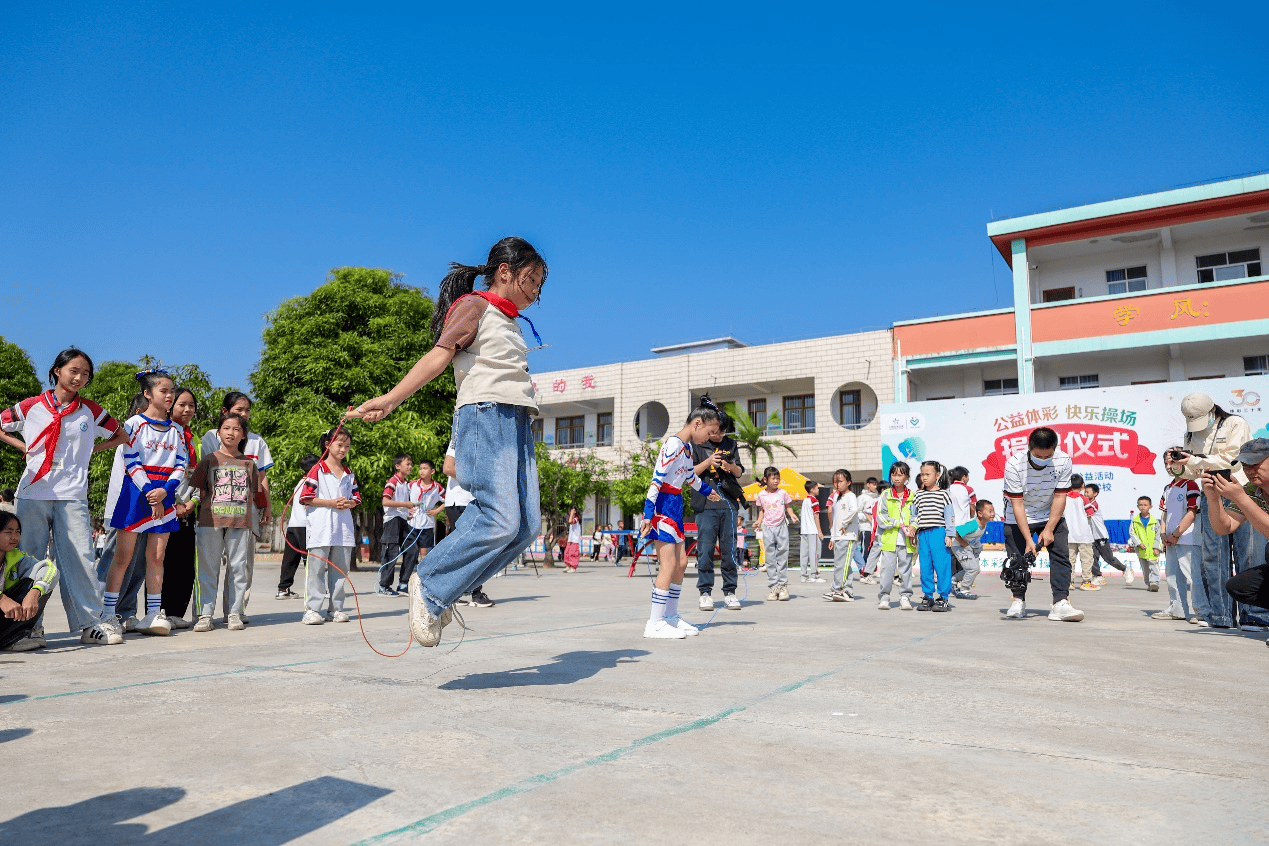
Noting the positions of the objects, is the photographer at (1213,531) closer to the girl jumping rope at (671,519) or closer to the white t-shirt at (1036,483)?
the white t-shirt at (1036,483)

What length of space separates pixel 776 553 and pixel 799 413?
88.8ft

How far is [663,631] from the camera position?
5895 mm

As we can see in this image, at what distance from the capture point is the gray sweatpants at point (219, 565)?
22.0 feet

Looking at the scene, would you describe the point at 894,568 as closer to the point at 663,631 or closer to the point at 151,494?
the point at 663,631

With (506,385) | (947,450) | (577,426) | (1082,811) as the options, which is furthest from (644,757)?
(577,426)

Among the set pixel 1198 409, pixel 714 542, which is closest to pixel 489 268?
pixel 714 542

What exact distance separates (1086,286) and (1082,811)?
31.9 metres

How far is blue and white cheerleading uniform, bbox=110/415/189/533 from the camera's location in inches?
242

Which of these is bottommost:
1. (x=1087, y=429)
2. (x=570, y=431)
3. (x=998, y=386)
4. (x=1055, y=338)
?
(x=1087, y=429)

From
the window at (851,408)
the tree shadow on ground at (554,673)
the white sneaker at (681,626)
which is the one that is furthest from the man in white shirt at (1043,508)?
the window at (851,408)

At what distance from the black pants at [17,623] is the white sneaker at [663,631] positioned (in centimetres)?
367

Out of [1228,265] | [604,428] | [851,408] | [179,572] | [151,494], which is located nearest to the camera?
[151,494]

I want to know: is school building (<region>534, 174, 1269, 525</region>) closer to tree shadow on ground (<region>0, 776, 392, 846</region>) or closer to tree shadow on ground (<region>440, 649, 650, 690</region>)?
tree shadow on ground (<region>440, 649, 650, 690</region>)

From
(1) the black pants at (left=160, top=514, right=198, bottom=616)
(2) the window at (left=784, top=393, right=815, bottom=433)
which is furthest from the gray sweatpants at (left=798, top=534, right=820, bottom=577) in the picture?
(2) the window at (left=784, top=393, right=815, bottom=433)
